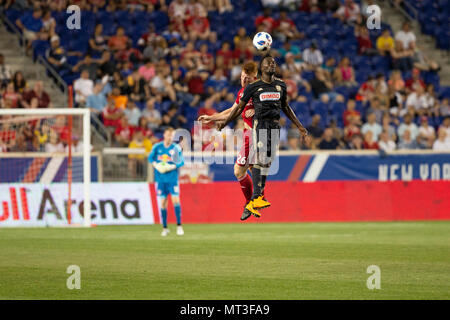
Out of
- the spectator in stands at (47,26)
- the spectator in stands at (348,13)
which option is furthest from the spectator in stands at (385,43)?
the spectator in stands at (47,26)

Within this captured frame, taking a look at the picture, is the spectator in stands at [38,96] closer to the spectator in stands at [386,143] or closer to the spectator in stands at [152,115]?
the spectator in stands at [152,115]

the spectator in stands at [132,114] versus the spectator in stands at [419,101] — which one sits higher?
the spectator in stands at [419,101]

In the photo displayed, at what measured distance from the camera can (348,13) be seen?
31047 millimetres

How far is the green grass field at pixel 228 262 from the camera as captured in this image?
11.4 metres

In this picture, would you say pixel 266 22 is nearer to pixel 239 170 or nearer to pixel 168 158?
pixel 168 158

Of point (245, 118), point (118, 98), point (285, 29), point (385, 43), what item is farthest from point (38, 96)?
point (245, 118)

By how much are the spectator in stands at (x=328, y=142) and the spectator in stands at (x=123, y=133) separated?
565 centimetres

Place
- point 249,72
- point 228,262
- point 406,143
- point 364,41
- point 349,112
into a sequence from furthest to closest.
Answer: point 364,41, point 349,112, point 406,143, point 228,262, point 249,72

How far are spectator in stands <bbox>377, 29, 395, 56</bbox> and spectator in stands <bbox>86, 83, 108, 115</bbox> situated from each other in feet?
33.9

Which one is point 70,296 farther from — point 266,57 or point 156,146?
point 156,146

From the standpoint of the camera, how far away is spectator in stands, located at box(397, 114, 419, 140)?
2669 cm

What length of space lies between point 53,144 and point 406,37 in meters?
13.5

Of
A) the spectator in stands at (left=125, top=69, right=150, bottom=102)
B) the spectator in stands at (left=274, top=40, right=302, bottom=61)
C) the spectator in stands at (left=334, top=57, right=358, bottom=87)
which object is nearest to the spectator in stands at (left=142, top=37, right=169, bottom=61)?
the spectator in stands at (left=125, top=69, right=150, bottom=102)

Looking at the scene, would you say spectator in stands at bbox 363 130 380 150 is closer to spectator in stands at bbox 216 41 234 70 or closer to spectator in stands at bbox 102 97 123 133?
spectator in stands at bbox 216 41 234 70
